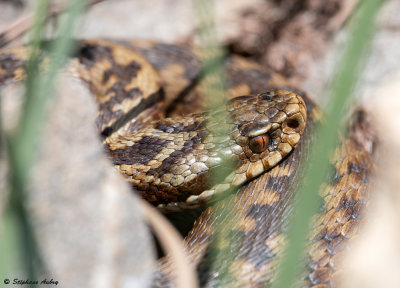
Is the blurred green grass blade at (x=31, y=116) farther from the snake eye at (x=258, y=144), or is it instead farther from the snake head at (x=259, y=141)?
the snake eye at (x=258, y=144)

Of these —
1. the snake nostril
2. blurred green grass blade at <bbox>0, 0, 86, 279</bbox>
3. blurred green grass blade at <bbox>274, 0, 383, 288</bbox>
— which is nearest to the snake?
the snake nostril

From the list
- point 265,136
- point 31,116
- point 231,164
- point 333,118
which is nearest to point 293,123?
point 265,136

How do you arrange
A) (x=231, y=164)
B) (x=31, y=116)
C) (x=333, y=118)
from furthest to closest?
(x=231, y=164), (x=31, y=116), (x=333, y=118)

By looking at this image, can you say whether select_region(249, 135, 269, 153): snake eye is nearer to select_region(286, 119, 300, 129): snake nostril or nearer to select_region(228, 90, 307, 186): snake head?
select_region(228, 90, 307, 186): snake head

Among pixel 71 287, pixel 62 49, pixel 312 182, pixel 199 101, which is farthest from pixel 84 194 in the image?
pixel 199 101

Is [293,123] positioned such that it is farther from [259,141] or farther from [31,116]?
[31,116]

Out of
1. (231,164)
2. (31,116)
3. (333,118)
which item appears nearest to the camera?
(333,118)

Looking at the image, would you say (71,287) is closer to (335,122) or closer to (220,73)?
(220,73)
